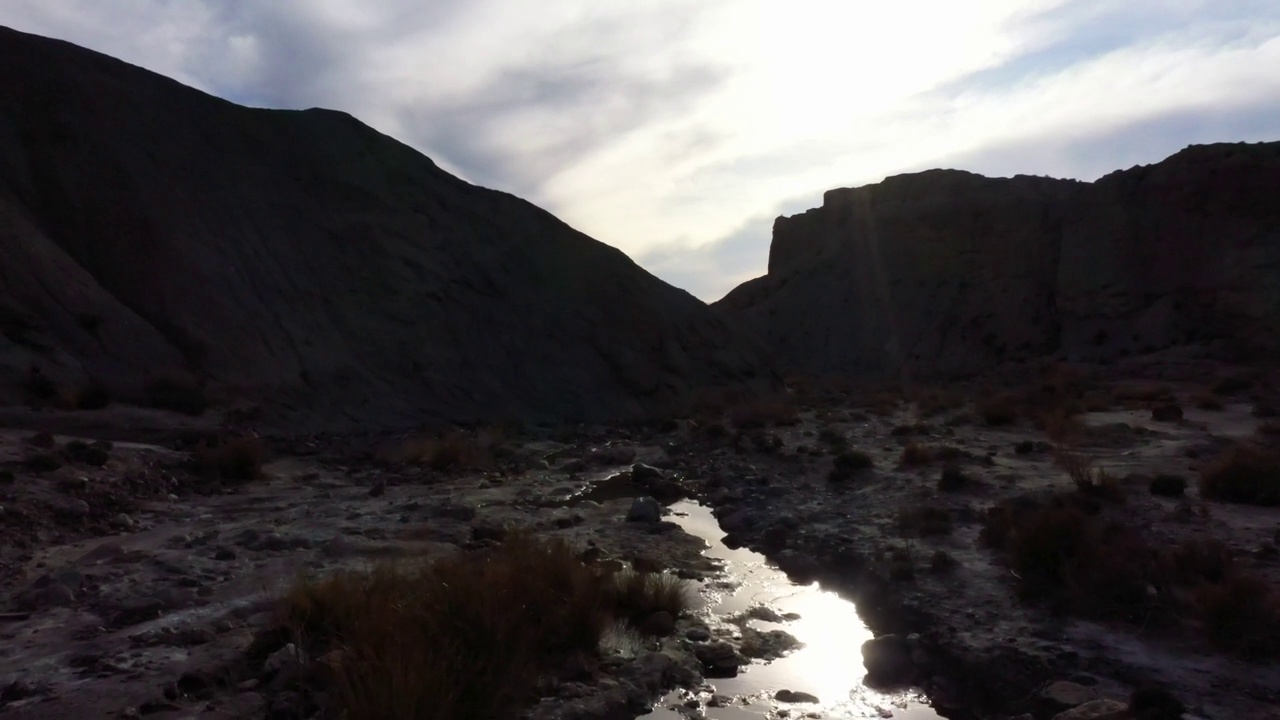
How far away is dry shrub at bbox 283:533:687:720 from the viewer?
4352mm

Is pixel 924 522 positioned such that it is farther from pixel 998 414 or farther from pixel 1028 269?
pixel 1028 269

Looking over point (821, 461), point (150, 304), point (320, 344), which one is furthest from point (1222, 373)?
point (150, 304)

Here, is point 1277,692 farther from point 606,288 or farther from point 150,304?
point 606,288

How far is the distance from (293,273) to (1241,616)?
68.0 feet

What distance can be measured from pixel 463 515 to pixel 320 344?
1176 centimetres

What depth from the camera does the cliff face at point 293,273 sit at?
58.5ft

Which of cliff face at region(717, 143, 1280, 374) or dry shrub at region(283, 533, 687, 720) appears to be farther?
cliff face at region(717, 143, 1280, 374)

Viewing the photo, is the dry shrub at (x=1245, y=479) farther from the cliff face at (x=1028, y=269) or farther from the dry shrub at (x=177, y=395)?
the cliff face at (x=1028, y=269)

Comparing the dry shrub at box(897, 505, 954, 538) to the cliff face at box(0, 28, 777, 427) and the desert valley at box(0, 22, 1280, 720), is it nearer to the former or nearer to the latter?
the desert valley at box(0, 22, 1280, 720)

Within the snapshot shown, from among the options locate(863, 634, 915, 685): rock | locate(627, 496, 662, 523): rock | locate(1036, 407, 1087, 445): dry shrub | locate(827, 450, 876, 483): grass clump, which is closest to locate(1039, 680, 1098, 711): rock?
locate(863, 634, 915, 685): rock

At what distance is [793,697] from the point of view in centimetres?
561

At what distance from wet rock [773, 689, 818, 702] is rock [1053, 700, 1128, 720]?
4.43 ft

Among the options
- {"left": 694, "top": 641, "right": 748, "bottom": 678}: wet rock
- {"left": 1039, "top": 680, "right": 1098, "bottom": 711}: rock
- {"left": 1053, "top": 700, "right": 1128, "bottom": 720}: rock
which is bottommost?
{"left": 1039, "top": 680, "right": 1098, "bottom": 711}: rock

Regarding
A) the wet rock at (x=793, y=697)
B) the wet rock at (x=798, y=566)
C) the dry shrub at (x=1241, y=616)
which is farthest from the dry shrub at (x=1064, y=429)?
the wet rock at (x=793, y=697)
